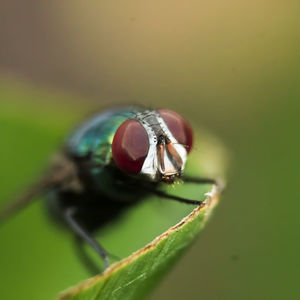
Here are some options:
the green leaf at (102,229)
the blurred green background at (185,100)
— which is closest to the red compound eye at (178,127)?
the green leaf at (102,229)

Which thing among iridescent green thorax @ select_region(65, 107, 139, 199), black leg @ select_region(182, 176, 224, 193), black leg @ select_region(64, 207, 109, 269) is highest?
iridescent green thorax @ select_region(65, 107, 139, 199)

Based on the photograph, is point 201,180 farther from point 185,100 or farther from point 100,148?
point 185,100

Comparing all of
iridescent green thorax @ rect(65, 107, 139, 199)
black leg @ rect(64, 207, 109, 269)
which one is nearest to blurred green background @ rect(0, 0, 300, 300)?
black leg @ rect(64, 207, 109, 269)

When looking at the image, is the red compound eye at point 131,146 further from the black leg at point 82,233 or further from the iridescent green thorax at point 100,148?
the black leg at point 82,233

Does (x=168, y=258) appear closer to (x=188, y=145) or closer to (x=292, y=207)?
(x=188, y=145)

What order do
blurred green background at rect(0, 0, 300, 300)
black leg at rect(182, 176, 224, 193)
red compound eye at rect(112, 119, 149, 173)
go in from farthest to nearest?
blurred green background at rect(0, 0, 300, 300) → black leg at rect(182, 176, 224, 193) → red compound eye at rect(112, 119, 149, 173)

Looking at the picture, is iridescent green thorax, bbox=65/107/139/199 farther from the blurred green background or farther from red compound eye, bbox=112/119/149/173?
the blurred green background

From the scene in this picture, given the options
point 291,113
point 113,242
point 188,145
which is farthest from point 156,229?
point 291,113

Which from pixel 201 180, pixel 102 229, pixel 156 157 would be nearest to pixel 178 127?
pixel 156 157
